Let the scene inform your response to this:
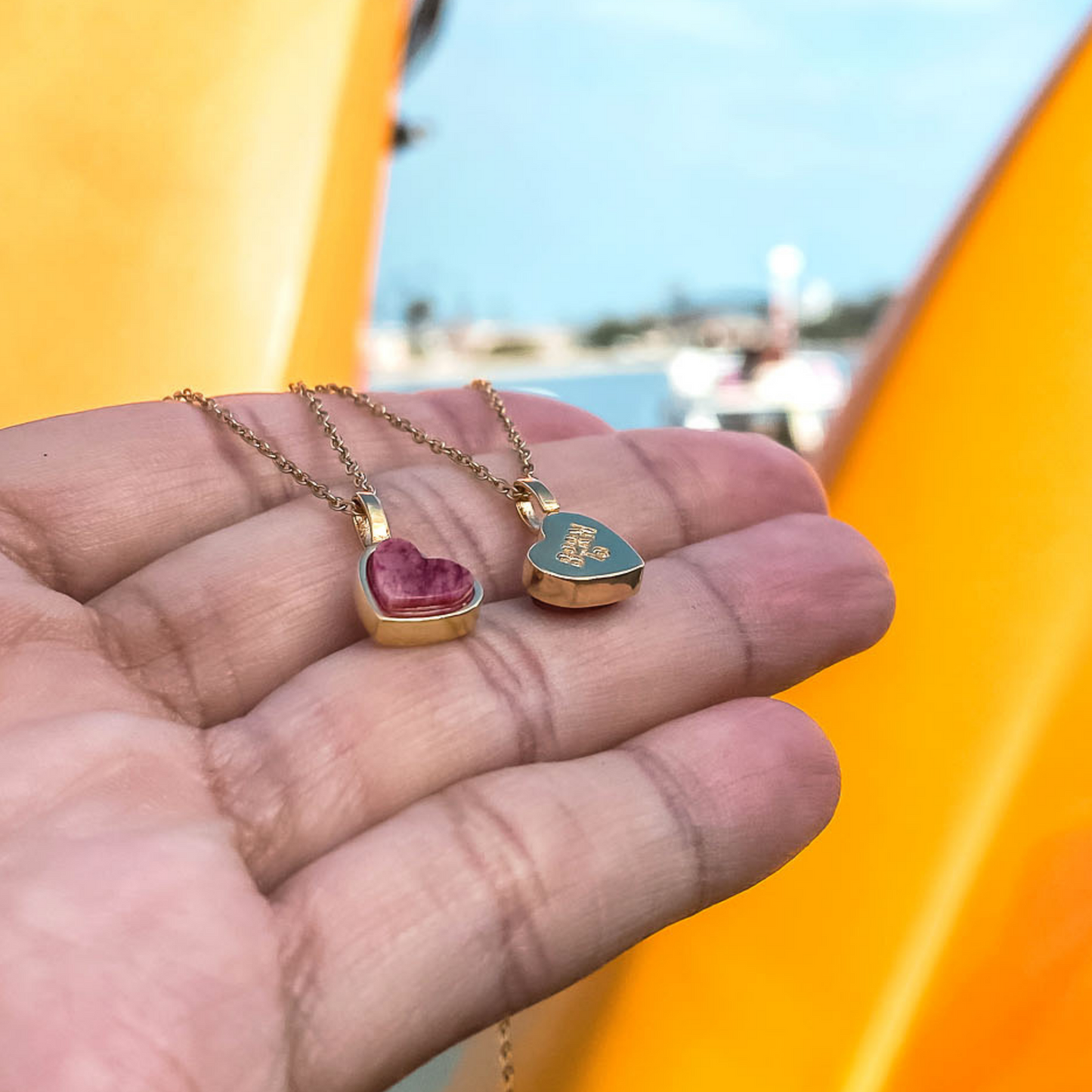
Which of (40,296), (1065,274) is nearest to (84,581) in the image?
(40,296)

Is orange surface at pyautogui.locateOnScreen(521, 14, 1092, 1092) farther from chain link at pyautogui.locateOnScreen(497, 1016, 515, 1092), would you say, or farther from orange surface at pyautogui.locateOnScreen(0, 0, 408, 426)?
orange surface at pyautogui.locateOnScreen(0, 0, 408, 426)

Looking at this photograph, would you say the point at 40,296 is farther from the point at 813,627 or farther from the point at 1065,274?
the point at 1065,274

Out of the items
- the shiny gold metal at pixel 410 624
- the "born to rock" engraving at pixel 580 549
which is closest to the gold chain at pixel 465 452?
the "born to rock" engraving at pixel 580 549

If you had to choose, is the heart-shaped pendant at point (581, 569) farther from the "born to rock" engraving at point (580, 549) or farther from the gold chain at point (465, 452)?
the gold chain at point (465, 452)

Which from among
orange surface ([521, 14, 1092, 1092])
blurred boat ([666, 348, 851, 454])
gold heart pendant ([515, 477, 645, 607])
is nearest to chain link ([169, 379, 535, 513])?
gold heart pendant ([515, 477, 645, 607])

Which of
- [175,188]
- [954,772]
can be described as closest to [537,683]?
[954,772]

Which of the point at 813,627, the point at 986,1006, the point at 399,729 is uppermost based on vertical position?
the point at 813,627
